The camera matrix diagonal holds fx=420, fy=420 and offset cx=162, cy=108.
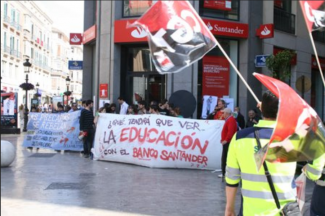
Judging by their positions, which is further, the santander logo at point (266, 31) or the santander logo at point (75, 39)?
the santander logo at point (75, 39)

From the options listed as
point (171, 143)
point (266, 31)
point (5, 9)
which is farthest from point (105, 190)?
point (5, 9)

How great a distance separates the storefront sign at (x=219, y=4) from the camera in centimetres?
1780

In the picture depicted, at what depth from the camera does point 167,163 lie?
37.6ft

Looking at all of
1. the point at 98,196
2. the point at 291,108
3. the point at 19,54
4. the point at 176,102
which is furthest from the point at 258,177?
the point at 19,54

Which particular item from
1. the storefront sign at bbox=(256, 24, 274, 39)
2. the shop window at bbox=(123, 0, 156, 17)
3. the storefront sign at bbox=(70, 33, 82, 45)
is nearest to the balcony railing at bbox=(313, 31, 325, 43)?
the storefront sign at bbox=(256, 24, 274, 39)

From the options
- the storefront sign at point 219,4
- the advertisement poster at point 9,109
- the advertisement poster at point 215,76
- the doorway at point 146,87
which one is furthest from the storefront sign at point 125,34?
the advertisement poster at point 9,109

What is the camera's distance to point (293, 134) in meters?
2.51

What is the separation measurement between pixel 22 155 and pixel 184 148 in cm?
575

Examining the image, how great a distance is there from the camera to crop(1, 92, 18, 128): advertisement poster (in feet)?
78.8

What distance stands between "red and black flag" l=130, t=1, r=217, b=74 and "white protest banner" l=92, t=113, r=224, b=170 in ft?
21.0

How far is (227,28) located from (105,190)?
1126 cm

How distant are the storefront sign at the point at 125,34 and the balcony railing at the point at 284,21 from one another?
7.25 meters

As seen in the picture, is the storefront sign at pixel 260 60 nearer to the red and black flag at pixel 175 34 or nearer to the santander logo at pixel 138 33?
the santander logo at pixel 138 33

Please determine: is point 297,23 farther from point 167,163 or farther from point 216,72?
point 167,163
